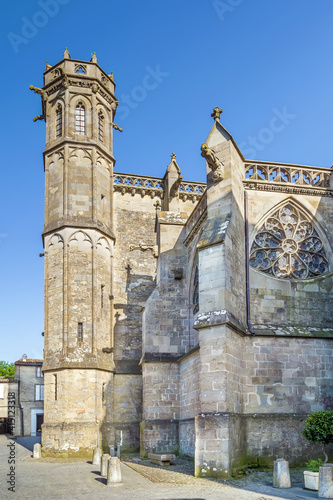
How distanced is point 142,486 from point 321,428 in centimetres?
391

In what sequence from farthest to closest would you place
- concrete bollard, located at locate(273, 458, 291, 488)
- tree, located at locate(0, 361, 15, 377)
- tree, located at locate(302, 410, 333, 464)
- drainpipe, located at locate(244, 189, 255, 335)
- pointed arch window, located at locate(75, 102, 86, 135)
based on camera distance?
1. tree, located at locate(0, 361, 15, 377)
2. pointed arch window, located at locate(75, 102, 86, 135)
3. drainpipe, located at locate(244, 189, 255, 335)
4. tree, located at locate(302, 410, 333, 464)
5. concrete bollard, located at locate(273, 458, 291, 488)

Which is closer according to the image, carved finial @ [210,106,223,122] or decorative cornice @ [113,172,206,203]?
carved finial @ [210,106,223,122]

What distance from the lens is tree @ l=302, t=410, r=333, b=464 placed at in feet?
35.7

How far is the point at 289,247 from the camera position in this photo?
15.2 metres

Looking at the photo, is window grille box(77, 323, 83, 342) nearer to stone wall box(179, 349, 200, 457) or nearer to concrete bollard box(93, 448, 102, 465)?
stone wall box(179, 349, 200, 457)

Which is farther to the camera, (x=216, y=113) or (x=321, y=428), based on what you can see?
(x=216, y=113)

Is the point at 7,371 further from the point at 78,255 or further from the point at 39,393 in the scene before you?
the point at 78,255

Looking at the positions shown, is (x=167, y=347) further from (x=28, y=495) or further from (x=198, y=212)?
(x=28, y=495)

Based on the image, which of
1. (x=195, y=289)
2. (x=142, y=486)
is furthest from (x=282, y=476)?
(x=195, y=289)

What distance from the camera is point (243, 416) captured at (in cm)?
1284

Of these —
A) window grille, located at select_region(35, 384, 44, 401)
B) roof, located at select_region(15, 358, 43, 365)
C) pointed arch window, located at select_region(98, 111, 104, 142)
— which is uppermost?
pointed arch window, located at select_region(98, 111, 104, 142)

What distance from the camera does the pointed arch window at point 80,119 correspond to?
2250 cm

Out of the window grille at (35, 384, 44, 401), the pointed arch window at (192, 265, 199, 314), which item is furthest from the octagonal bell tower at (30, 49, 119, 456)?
the window grille at (35, 384, 44, 401)

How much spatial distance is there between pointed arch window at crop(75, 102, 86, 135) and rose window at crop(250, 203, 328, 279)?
10.6 metres
